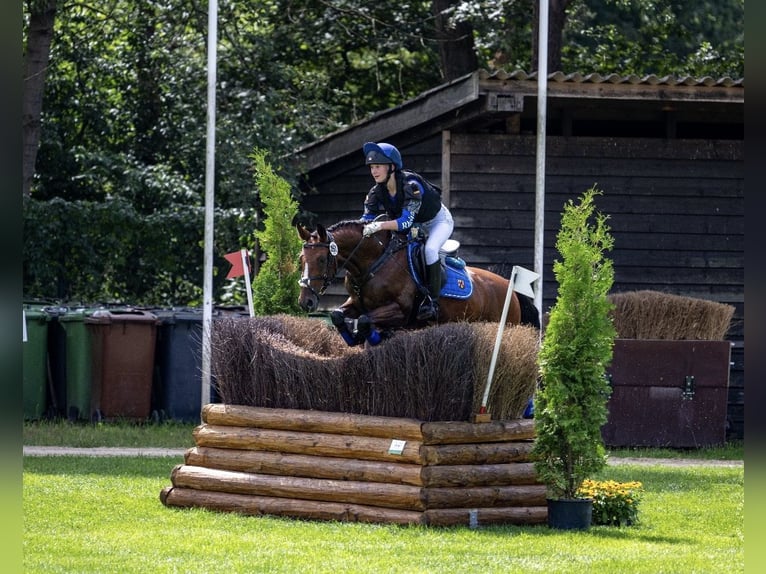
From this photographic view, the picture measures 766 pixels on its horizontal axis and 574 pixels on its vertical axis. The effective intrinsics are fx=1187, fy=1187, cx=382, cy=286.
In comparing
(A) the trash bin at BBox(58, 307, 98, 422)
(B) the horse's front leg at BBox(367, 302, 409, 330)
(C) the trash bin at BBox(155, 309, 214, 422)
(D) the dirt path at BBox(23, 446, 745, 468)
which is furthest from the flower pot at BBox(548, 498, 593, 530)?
(A) the trash bin at BBox(58, 307, 98, 422)

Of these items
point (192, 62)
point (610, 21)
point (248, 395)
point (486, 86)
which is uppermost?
point (610, 21)

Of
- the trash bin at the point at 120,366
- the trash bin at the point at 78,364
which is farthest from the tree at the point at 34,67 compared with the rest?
the trash bin at the point at 120,366

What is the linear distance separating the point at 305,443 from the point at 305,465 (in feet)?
0.53

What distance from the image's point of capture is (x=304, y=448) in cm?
862

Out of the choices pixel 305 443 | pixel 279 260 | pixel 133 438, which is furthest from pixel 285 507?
pixel 133 438

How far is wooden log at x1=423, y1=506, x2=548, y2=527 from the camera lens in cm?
809

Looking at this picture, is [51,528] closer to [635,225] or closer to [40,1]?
[635,225]

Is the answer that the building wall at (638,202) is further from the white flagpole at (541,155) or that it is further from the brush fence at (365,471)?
the brush fence at (365,471)

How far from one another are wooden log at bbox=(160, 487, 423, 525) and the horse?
1.51 m

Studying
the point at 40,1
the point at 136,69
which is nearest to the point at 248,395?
the point at 40,1

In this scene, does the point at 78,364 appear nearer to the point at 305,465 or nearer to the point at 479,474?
the point at 305,465

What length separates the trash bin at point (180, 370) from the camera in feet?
51.2

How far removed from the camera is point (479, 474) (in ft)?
27.3

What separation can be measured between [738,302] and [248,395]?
29.8ft
